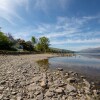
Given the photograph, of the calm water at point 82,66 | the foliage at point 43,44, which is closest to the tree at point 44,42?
the foliage at point 43,44

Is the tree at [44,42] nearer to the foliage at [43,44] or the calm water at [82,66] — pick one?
the foliage at [43,44]

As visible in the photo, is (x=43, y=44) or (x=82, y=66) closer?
(x=82, y=66)

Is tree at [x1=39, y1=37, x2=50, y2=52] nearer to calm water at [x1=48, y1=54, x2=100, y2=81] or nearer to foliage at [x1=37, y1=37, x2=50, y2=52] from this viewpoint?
foliage at [x1=37, y1=37, x2=50, y2=52]

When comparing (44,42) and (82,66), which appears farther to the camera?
(44,42)

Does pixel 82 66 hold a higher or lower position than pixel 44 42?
lower

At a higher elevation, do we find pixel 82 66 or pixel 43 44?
pixel 43 44

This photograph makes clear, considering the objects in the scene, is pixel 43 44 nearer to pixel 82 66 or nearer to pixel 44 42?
pixel 44 42

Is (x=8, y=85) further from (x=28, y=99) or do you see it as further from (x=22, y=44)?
(x=22, y=44)

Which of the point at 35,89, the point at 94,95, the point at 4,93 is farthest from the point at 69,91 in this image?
the point at 4,93

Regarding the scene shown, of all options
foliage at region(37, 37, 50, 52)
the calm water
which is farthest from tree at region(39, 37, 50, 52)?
the calm water

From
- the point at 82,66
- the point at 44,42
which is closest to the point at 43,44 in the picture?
the point at 44,42

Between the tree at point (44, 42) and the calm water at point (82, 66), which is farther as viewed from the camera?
the tree at point (44, 42)

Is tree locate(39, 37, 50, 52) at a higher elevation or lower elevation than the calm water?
higher

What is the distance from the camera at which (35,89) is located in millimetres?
7609
